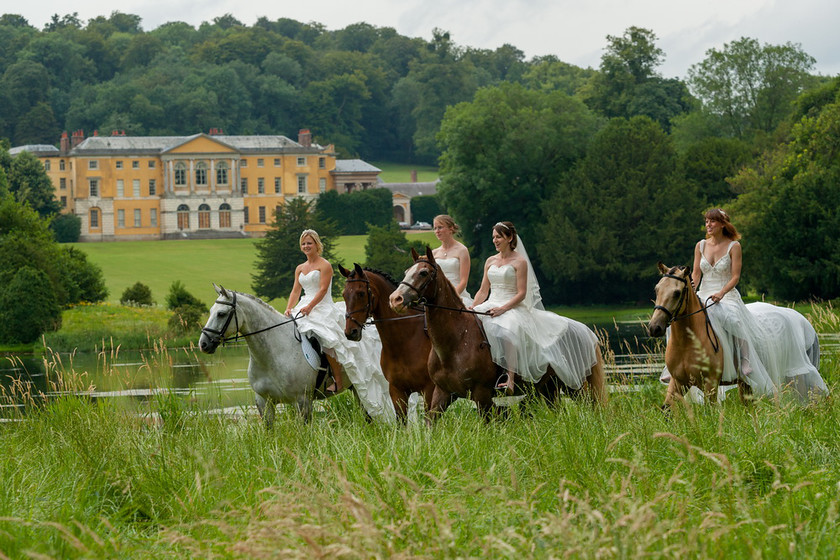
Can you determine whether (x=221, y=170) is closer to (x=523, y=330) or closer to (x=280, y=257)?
(x=280, y=257)

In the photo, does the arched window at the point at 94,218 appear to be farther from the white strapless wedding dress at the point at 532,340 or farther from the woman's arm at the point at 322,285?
the white strapless wedding dress at the point at 532,340

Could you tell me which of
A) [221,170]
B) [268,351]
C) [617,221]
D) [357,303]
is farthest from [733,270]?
[221,170]

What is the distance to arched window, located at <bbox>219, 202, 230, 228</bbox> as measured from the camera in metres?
97.1

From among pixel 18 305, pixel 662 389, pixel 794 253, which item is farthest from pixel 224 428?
pixel 794 253

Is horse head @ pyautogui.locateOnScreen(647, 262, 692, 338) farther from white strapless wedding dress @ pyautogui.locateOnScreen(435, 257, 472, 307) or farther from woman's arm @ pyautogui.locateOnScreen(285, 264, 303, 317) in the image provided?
woman's arm @ pyautogui.locateOnScreen(285, 264, 303, 317)

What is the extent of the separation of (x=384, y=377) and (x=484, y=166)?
146 feet

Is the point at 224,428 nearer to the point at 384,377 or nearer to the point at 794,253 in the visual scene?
the point at 384,377

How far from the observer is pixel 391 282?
34.4ft

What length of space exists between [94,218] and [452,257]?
3463 inches

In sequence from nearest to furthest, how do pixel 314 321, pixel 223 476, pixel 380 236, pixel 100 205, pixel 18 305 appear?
pixel 223 476, pixel 314 321, pixel 18 305, pixel 380 236, pixel 100 205

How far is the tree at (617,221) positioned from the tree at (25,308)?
2224 centimetres

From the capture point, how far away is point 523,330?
32.4 feet

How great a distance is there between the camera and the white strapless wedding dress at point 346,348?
11070mm

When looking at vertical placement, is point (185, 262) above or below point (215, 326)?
below
